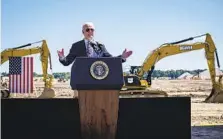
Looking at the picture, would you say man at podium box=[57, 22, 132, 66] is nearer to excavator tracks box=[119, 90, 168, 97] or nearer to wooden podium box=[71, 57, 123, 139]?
wooden podium box=[71, 57, 123, 139]

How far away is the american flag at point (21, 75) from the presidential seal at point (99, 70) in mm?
12538

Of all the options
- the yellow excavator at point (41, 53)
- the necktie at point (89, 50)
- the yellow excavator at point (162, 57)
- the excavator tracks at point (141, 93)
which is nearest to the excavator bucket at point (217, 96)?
the yellow excavator at point (162, 57)

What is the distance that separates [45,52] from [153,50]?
551 centimetres

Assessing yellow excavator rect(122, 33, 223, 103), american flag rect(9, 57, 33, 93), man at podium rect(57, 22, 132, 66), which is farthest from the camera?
american flag rect(9, 57, 33, 93)

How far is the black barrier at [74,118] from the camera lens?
3.40 meters

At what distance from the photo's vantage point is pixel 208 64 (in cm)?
1916

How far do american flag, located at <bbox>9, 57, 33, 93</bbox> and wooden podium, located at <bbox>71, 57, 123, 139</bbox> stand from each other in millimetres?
12451

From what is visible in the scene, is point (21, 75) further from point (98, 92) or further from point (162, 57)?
point (98, 92)

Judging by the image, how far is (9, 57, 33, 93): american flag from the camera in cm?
1544

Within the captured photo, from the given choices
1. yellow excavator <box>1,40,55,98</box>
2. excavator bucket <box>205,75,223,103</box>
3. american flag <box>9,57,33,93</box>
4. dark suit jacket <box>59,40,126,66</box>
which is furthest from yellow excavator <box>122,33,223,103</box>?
dark suit jacket <box>59,40,126,66</box>

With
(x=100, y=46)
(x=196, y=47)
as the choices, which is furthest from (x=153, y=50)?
(x=100, y=46)

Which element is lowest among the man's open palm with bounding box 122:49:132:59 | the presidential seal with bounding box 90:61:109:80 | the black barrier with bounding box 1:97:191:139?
the black barrier with bounding box 1:97:191:139

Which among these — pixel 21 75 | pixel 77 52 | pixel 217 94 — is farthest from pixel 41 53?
pixel 77 52

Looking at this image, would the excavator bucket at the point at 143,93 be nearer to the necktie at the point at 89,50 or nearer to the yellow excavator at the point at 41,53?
the yellow excavator at the point at 41,53
